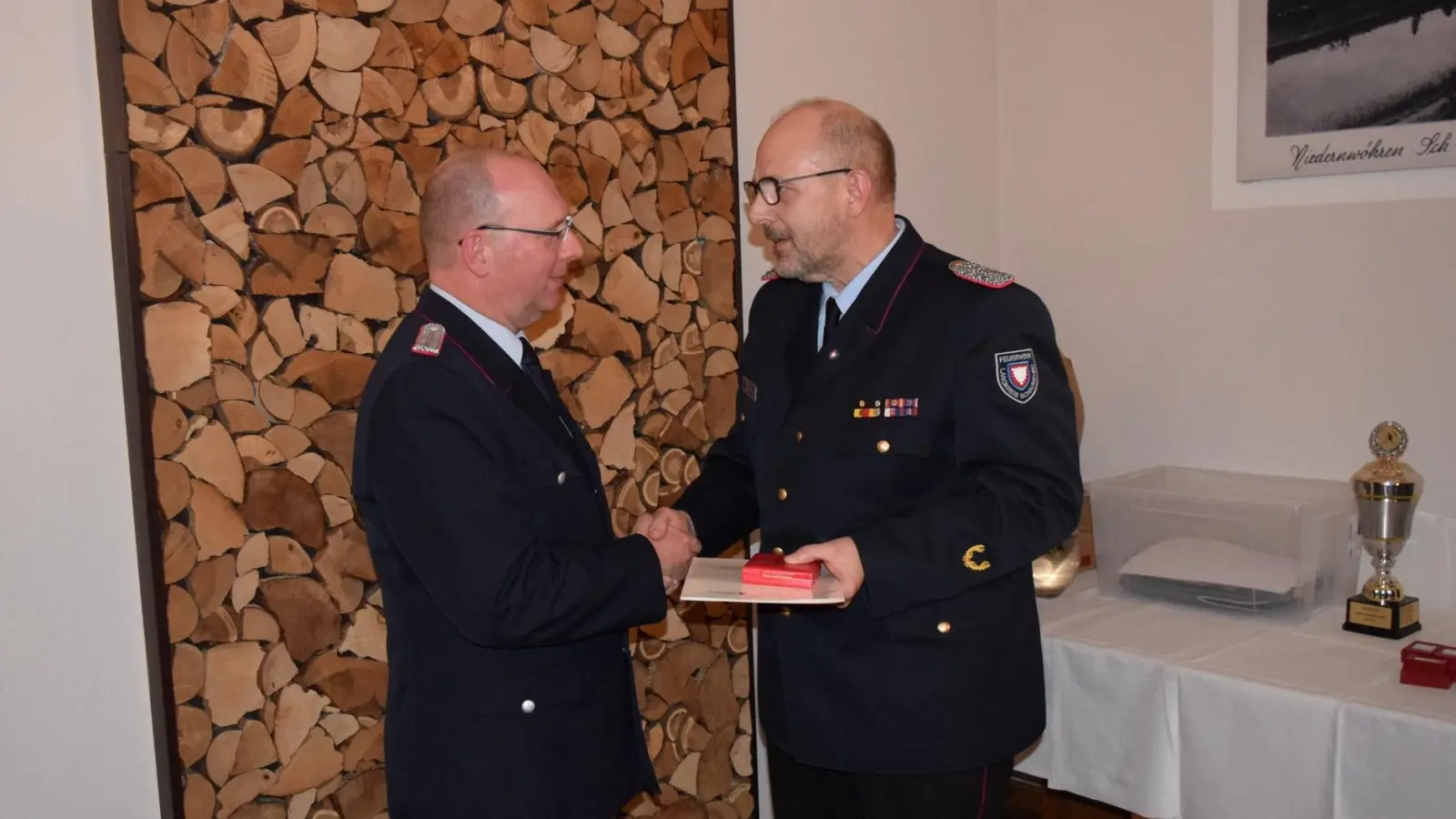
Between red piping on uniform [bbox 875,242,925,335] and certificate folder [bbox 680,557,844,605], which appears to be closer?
certificate folder [bbox 680,557,844,605]

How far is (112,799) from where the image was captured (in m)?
1.95

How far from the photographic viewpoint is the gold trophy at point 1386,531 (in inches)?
94.9

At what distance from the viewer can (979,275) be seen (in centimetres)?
189

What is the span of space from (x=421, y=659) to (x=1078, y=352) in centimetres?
225

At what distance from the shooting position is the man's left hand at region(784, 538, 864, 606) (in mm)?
1676

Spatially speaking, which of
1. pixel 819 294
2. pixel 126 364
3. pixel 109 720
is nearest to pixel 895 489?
pixel 819 294

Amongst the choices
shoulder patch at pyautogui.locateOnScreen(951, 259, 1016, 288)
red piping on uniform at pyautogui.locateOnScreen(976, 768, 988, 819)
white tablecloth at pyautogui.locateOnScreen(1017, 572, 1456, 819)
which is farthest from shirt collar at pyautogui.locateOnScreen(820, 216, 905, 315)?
white tablecloth at pyautogui.locateOnScreen(1017, 572, 1456, 819)

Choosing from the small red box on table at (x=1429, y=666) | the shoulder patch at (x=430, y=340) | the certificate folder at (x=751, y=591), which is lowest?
the small red box on table at (x=1429, y=666)

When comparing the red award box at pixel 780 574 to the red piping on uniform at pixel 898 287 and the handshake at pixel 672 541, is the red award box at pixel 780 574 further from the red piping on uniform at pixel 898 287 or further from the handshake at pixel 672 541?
the red piping on uniform at pixel 898 287

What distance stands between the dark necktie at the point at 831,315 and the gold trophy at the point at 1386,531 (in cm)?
132

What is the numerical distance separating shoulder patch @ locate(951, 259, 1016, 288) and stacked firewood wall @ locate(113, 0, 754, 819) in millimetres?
856

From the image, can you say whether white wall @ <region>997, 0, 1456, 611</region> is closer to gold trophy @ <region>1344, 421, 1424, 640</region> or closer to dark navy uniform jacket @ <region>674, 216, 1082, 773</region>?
gold trophy @ <region>1344, 421, 1424, 640</region>

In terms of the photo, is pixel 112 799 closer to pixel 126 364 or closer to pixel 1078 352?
pixel 126 364

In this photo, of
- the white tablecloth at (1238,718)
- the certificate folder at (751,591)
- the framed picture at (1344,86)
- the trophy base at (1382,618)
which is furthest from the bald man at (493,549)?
the framed picture at (1344,86)
